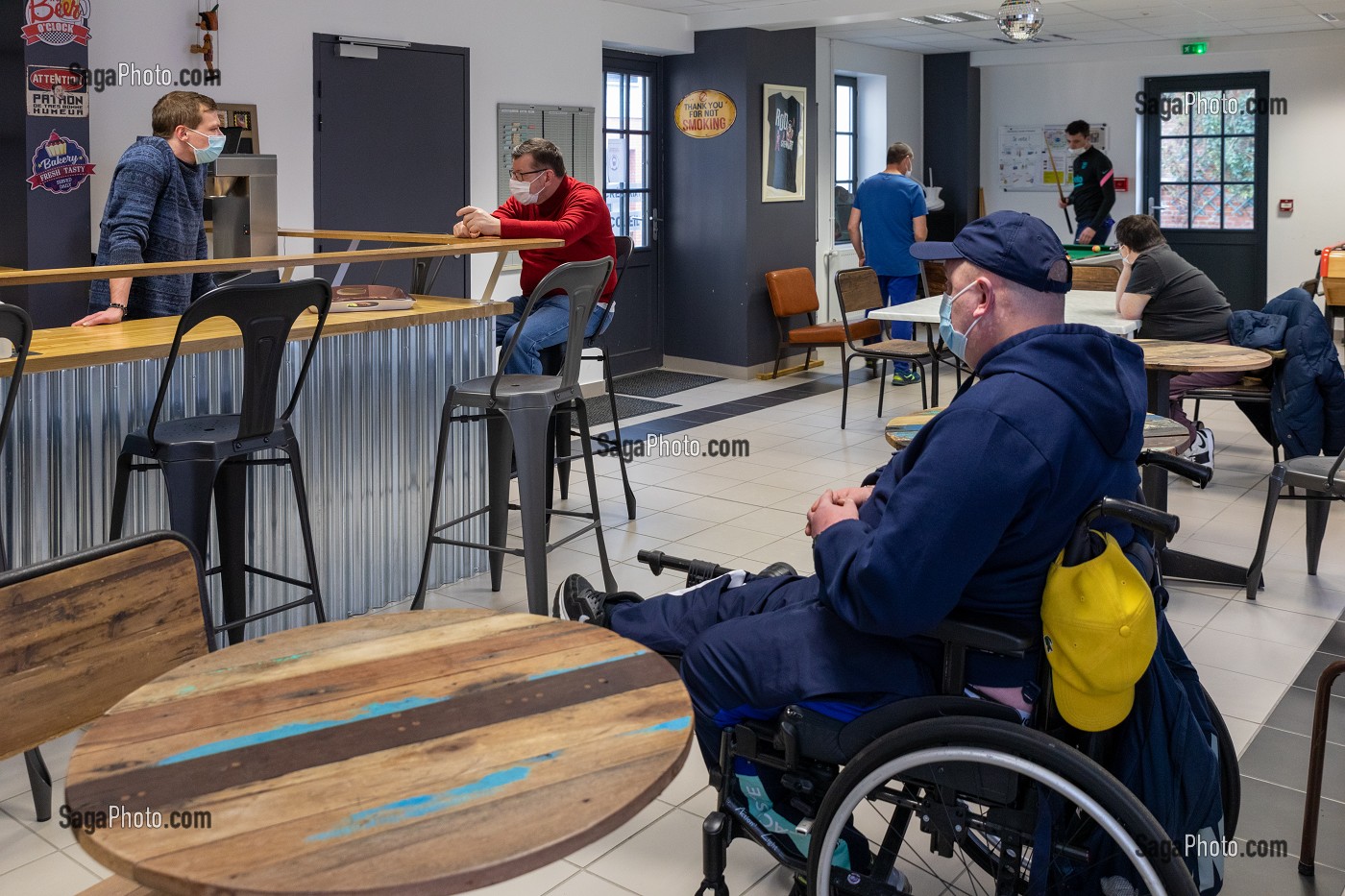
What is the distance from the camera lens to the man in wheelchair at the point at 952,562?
193 cm

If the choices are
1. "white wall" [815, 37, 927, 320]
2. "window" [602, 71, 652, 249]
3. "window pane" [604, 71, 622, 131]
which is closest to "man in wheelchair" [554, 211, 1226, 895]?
"window" [602, 71, 652, 249]

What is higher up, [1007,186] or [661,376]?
[1007,186]

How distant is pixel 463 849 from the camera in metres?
1.31

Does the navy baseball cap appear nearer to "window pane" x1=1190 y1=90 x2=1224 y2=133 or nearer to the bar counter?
the bar counter

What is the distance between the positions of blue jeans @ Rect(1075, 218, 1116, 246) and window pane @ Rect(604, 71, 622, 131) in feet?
14.1

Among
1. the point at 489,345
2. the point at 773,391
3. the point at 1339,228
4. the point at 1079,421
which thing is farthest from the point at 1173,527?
A: the point at 1339,228

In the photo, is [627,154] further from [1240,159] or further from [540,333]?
[1240,159]

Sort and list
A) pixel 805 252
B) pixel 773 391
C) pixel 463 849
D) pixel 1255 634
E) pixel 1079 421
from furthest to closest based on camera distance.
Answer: pixel 805 252 < pixel 773 391 < pixel 1255 634 < pixel 1079 421 < pixel 463 849

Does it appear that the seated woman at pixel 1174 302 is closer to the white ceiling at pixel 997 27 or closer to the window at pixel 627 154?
the white ceiling at pixel 997 27

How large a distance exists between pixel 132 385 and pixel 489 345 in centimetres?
146

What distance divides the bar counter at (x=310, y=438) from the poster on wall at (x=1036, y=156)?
29.7ft

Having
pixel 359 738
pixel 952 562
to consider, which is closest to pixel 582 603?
pixel 952 562

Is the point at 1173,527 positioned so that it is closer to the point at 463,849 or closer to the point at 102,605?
the point at 463,849

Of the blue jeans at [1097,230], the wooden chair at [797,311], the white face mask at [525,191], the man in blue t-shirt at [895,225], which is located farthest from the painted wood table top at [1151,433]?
the blue jeans at [1097,230]
